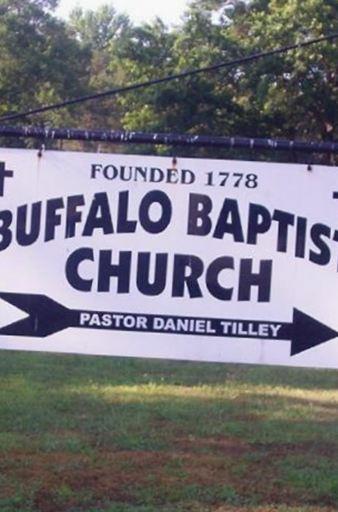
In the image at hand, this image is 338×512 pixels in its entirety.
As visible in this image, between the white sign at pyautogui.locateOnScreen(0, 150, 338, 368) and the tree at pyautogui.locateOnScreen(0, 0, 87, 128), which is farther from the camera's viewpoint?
the tree at pyautogui.locateOnScreen(0, 0, 87, 128)

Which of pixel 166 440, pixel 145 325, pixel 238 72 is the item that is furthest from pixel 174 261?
pixel 238 72

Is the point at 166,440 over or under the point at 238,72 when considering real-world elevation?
under

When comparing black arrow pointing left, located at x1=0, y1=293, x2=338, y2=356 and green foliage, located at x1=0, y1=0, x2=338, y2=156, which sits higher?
green foliage, located at x1=0, y1=0, x2=338, y2=156

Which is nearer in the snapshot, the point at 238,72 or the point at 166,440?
the point at 166,440

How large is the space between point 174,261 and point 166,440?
463cm

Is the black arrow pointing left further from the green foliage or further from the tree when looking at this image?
the tree

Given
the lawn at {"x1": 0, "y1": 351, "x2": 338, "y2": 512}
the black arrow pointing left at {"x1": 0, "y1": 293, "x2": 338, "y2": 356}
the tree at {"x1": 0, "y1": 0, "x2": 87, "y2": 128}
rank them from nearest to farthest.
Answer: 1. the black arrow pointing left at {"x1": 0, "y1": 293, "x2": 338, "y2": 356}
2. the lawn at {"x1": 0, "y1": 351, "x2": 338, "y2": 512}
3. the tree at {"x1": 0, "y1": 0, "x2": 87, "y2": 128}

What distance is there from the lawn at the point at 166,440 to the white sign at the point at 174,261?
260 cm

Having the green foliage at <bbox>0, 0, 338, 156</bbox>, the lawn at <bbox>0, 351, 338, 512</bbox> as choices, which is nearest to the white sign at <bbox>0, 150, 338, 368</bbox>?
the lawn at <bbox>0, 351, 338, 512</bbox>

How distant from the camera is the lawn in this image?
7.23 metres

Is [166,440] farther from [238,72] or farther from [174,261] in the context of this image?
[238,72]

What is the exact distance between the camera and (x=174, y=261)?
14.9ft

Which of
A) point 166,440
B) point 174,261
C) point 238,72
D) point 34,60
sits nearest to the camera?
point 174,261

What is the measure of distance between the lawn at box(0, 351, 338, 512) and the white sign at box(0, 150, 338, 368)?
260 cm
